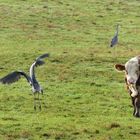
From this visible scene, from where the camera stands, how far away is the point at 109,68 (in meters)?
23.6

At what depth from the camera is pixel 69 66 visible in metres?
23.7

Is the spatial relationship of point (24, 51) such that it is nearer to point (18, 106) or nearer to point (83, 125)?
point (18, 106)

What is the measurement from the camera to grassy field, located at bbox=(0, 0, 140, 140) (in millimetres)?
14992

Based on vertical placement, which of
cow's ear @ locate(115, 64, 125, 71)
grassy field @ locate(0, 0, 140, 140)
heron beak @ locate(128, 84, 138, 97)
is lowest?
grassy field @ locate(0, 0, 140, 140)

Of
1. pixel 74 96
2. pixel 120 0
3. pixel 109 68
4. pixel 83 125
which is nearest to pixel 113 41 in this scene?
pixel 109 68

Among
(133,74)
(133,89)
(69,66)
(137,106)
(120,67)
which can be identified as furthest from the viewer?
(69,66)

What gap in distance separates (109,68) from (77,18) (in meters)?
15.2

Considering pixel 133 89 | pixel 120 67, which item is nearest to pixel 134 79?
pixel 133 89

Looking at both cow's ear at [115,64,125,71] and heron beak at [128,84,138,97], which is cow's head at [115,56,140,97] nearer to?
heron beak at [128,84,138,97]

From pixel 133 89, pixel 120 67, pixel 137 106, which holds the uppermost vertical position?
pixel 120 67

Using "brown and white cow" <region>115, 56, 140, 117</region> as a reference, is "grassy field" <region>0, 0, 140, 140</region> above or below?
below

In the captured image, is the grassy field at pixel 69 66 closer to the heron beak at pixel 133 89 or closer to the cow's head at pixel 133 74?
the heron beak at pixel 133 89

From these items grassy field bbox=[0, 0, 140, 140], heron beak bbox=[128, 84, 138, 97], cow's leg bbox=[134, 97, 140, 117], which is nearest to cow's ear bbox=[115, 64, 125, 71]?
cow's leg bbox=[134, 97, 140, 117]

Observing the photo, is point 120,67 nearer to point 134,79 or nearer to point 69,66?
point 134,79
